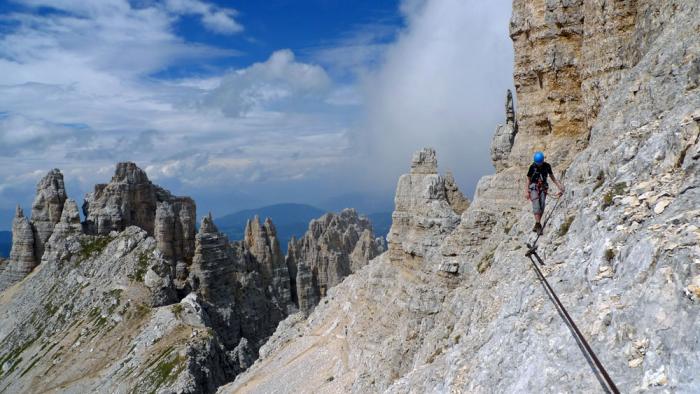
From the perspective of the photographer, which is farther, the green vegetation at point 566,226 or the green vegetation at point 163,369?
the green vegetation at point 163,369

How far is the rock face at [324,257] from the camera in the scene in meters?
104

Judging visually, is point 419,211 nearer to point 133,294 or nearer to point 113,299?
point 133,294

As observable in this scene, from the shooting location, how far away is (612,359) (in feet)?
31.9

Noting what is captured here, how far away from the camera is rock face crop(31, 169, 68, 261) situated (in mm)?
100625

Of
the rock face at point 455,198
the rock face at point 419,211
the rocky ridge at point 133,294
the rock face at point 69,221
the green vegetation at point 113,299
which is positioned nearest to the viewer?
the rock face at point 419,211

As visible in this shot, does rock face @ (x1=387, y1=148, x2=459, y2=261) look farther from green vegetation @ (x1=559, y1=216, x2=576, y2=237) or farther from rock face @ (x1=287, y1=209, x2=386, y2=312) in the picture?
rock face @ (x1=287, y1=209, x2=386, y2=312)

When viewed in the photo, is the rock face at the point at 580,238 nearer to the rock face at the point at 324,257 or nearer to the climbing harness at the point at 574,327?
the climbing harness at the point at 574,327

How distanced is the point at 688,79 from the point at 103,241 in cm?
9270

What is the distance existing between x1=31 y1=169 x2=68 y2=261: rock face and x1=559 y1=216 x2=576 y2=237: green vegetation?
10613cm

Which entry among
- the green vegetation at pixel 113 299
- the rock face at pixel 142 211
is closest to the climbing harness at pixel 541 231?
the green vegetation at pixel 113 299

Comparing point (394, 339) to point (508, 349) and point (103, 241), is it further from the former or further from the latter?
point (103, 241)

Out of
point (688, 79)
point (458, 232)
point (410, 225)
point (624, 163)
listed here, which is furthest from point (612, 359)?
point (410, 225)

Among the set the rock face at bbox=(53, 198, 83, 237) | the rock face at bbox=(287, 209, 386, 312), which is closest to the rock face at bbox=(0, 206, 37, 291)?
the rock face at bbox=(53, 198, 83, 237)

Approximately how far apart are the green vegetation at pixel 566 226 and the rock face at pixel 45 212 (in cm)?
10613
